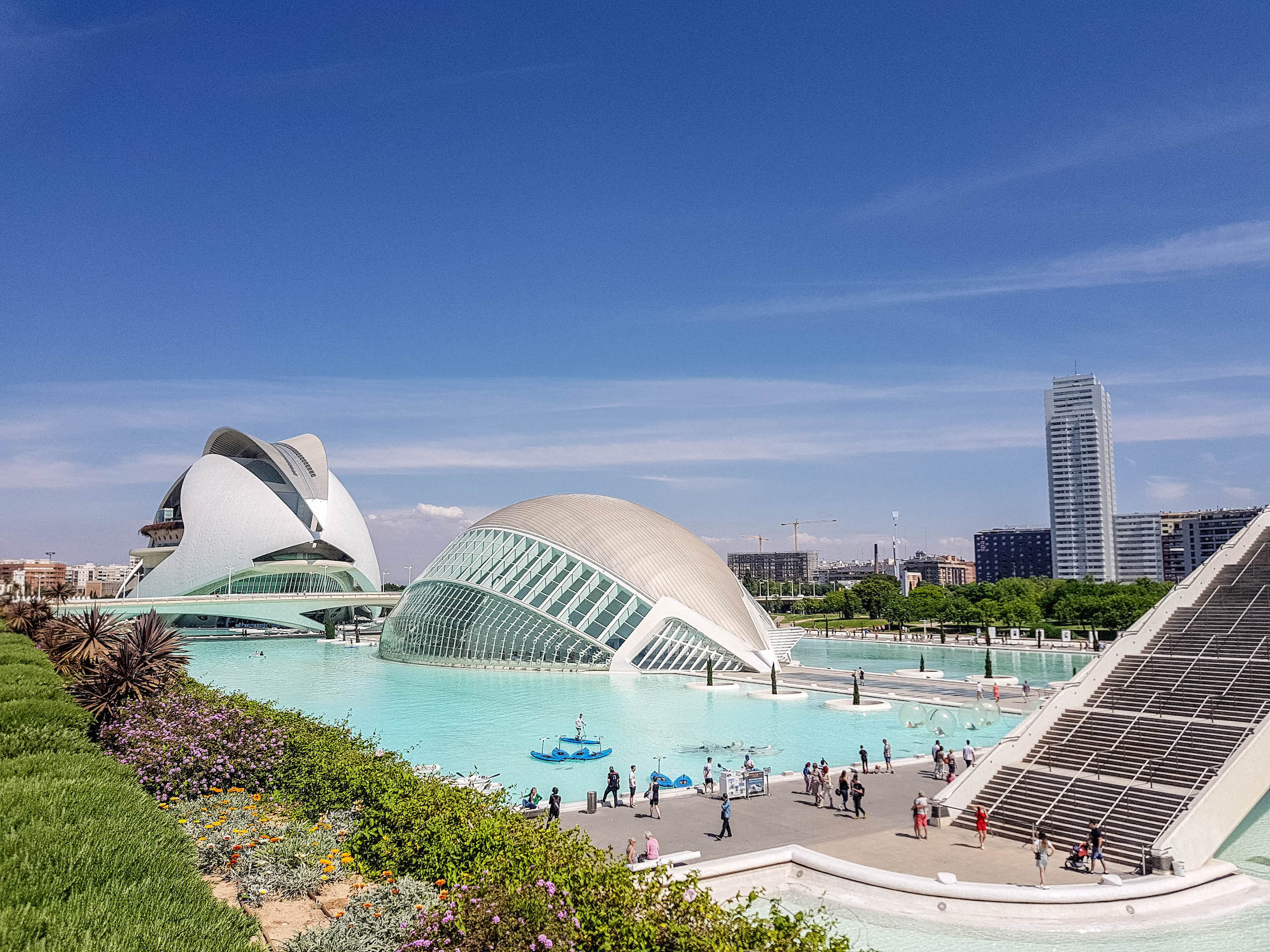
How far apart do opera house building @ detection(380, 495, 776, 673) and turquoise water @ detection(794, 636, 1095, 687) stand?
7080mm

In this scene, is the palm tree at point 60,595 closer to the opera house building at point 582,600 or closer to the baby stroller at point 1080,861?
the opera house building at point 582,600

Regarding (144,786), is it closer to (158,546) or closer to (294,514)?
(294,514)

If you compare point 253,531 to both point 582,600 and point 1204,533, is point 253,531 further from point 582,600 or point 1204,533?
point 1204,533

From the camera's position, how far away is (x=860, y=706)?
3419 centimetres

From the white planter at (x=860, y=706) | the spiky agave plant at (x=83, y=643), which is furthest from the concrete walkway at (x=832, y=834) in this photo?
the spiky agave plant at (x=83, y=643)

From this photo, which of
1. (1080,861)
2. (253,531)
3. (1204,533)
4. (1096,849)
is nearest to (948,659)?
(1080,861)

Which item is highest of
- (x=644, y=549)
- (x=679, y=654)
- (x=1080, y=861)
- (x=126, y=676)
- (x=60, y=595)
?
(x=644, y=549)

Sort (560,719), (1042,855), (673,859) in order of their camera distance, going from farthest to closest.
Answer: (560,719) → (673,859) → (1042,855)

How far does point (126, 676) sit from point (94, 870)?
15.8m

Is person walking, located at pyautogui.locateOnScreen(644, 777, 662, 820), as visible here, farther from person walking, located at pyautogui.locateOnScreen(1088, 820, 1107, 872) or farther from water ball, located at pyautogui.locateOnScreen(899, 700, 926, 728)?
water ball, located at pyautogui.locateOnScreen(899, 700, 926, 728)

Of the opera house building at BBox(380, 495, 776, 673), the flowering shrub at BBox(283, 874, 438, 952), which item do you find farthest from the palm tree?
the flowering shrub at BBox(283, 874, 438, 952)

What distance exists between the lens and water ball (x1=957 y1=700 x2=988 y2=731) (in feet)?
89.0

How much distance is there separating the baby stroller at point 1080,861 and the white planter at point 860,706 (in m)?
17.9

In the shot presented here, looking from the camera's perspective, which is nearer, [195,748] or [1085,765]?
[195,748]
